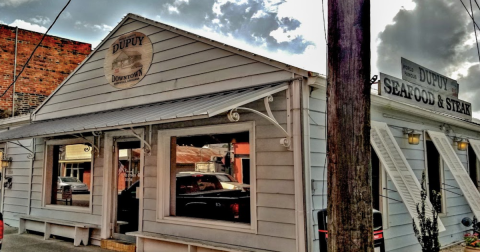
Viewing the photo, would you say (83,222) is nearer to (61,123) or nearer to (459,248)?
(61,123)

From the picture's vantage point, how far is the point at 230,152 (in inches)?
354

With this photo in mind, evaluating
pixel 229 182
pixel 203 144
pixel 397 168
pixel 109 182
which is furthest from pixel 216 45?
pixel 109 182

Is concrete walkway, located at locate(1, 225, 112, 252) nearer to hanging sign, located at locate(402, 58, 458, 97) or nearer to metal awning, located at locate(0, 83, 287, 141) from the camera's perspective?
metal awning, located at locate(0, 83, 287, 141)

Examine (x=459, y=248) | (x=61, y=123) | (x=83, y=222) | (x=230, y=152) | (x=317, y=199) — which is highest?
(x=61, y=123)

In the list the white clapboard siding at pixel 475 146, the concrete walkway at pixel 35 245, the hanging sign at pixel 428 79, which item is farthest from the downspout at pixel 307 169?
the white clapboard siding at pixel 475 146

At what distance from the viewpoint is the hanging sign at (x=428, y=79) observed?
739 centimetres

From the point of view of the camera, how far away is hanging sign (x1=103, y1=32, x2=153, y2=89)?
806cm

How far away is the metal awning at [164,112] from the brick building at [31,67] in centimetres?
642

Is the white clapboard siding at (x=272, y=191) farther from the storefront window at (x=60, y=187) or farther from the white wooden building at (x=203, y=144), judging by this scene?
the storefront window at (x=60, y=187)

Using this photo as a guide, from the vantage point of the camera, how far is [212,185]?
8.41 m

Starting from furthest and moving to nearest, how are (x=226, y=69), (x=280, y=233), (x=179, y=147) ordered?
(x=179, y=147) < (x=226, y=69) < (x=280, y=233)

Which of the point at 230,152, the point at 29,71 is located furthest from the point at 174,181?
the point at 29,71

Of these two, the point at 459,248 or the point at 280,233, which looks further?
the point at 459,248

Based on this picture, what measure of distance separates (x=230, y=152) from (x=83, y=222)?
3.58 meters
